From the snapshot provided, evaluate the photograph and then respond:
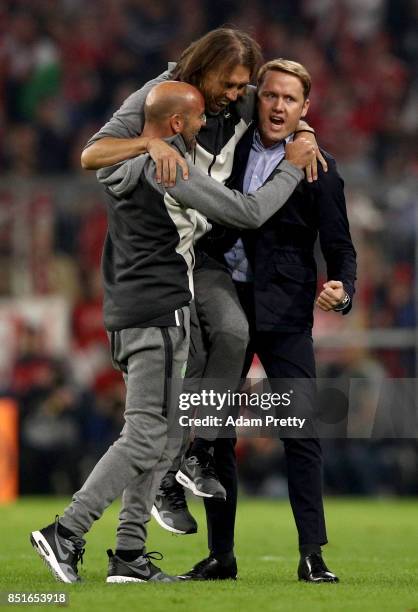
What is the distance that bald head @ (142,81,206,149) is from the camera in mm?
5477

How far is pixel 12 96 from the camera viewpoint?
17.5 meters

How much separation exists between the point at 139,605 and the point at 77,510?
676 mm

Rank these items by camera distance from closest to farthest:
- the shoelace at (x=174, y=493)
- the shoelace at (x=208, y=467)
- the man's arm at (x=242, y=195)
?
the man's arm at (x=242, y=195) → the shoelace at (x=208, y=467) → the shoelace at (x=174, y=493)

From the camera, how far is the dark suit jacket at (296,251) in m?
5.93

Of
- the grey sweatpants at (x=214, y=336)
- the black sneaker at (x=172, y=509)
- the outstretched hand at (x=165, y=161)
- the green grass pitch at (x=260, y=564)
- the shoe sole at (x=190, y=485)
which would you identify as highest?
the outstretched hand at (x=165, y=161)

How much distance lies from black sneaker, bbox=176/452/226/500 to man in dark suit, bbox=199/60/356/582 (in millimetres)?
316

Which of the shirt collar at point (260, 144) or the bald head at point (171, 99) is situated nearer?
the bald head at point (171, 99)

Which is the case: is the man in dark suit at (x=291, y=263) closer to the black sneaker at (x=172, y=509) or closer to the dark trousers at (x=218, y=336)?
the dark trousers at (x=218, y=336)

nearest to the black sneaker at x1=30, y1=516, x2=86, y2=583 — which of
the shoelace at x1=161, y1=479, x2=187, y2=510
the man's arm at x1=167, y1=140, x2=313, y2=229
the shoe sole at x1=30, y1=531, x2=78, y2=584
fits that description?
the shoe sole at x1=30, y1=531, x2=78, y2=584

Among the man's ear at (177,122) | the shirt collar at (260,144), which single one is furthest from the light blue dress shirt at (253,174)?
the man's ear at (177,122)

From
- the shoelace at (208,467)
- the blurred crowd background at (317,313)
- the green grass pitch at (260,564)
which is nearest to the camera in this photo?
the green grass pitch at (260,564)

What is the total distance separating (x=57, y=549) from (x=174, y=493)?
2.61ft

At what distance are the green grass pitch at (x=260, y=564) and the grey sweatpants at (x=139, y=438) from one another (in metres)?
0.28

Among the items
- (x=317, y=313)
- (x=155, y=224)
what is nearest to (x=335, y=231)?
(x=155, y=224)
